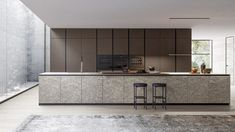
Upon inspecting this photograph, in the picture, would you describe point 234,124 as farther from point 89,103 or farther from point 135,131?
point 89,103

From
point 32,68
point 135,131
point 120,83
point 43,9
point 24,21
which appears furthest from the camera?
point 32,68

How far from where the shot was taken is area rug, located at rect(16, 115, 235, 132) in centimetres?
490

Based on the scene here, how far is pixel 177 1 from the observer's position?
222 inches

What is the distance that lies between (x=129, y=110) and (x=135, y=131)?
1.96 meters

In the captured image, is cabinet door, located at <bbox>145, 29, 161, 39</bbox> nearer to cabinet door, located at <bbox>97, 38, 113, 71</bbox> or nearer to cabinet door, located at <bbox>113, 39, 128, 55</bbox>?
cabinet door, located at <bbox>113, 39, 128, 55</bbox>

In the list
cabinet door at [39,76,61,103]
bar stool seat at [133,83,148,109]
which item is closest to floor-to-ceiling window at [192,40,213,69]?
bar stool seat at [133,83,148,109]

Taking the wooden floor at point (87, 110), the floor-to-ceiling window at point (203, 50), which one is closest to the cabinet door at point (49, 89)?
the wooden floor at point (87, 110)

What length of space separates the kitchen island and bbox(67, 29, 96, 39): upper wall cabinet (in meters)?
2.85

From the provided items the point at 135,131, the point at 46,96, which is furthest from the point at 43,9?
the point at 135,131

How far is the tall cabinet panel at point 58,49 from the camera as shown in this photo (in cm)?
995

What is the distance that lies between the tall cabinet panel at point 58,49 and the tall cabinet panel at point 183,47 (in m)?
4.29

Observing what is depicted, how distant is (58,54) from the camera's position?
9.98 meters

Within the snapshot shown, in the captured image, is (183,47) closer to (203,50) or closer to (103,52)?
(103,52)

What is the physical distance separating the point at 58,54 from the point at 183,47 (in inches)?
185
